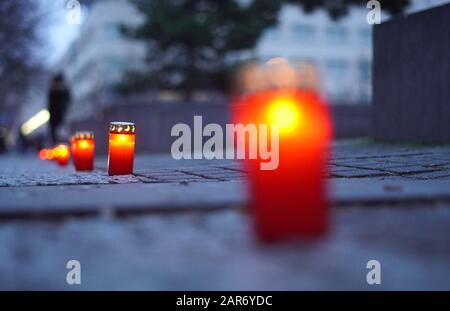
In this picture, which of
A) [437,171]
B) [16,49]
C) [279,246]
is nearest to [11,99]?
[16,49]

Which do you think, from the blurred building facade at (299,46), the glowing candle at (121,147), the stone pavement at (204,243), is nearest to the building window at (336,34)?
the blurred building facade at (299,46)

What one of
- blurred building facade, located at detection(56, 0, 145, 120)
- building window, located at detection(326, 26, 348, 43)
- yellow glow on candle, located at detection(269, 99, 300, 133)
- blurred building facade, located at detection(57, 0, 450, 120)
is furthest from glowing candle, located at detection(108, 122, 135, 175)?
building window, located at detection(326, 26, 348, 43)

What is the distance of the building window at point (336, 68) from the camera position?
56375 mm

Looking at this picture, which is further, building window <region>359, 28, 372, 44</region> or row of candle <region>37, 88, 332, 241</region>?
building window <region>359, 28, 372, 44</region>

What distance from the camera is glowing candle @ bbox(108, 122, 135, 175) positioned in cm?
600

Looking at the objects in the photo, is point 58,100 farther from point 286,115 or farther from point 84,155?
point 286,115

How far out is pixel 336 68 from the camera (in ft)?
186

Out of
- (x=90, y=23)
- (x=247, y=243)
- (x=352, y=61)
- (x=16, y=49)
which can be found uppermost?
(x=90, y=23)

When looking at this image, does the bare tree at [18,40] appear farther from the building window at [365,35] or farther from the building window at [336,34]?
the building window at [365,35]

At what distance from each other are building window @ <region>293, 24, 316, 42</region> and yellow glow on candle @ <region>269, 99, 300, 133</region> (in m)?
53.8

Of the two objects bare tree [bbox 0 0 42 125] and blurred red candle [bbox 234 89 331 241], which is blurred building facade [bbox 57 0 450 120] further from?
blurred red candle [bbox 234 89 331 241]

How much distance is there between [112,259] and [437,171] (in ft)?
14.6

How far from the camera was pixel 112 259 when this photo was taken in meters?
2.46

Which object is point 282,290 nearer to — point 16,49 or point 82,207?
point 82,207
